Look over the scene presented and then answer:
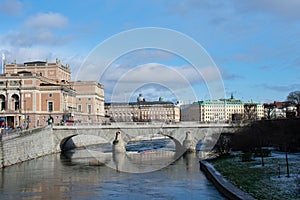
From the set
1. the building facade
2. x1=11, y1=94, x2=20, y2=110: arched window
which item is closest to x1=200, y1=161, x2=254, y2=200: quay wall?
x1=11, y1=94, x2=20, y2=110: arched window

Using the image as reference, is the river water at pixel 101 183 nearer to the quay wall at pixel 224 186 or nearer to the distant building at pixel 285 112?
the quay wall at pixel 224 186

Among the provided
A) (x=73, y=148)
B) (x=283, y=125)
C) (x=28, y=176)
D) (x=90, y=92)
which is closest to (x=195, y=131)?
(x=283, y=125)

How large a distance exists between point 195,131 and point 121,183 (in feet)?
110

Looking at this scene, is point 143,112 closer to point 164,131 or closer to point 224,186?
point 164,131

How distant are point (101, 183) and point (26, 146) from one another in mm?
23939

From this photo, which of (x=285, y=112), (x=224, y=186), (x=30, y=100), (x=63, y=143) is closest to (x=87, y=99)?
(x=30, y=100)

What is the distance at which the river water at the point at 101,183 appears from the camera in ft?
94.2

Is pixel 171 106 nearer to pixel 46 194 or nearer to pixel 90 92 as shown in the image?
pixel 90 92

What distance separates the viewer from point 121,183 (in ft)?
112

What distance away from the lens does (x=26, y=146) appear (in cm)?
5478

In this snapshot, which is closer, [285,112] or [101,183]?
[101,183]

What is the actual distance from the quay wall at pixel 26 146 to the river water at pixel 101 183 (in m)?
2.46

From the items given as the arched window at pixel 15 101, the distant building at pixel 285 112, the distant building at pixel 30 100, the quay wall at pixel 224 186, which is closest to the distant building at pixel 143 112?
the distant building at pixel 30 100

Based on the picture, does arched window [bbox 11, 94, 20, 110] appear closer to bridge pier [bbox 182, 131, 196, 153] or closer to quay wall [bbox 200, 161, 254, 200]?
bridge pier [bbox 182, 131, 196, 153]
